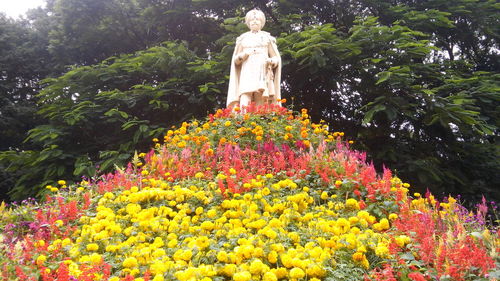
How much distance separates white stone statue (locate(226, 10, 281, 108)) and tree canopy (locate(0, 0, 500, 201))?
18.6 inches

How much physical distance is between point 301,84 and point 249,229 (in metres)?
6.47

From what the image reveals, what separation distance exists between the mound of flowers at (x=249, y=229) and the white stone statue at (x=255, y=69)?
199 cm

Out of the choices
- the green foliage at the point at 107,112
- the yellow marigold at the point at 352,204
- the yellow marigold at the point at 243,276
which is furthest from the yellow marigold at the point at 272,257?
the green foliage at the point at 107,112

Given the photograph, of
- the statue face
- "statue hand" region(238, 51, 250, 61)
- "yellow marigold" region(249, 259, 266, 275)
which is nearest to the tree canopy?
the statue face

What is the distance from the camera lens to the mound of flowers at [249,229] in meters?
2.42

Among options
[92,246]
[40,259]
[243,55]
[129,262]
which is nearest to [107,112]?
[243,55]

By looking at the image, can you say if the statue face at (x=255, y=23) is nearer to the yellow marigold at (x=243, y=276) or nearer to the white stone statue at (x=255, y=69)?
the white stone statue at (x=255, y=69)

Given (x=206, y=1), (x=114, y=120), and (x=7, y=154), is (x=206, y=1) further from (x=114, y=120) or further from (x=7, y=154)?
(x=7, y=154)

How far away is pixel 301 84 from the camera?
30.0 ft

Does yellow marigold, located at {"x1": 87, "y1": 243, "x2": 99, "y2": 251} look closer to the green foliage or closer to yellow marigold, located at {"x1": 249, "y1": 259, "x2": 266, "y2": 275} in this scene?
yellow marigold, located at {"x1": 249, "y1": 259, "x2": 266, "y2": 275}

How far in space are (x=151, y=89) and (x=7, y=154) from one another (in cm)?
313

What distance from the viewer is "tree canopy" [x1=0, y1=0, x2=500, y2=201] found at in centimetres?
739

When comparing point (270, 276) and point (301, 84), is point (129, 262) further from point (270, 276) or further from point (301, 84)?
point (301, 84)

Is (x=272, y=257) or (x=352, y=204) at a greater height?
(x=352, y=204)
